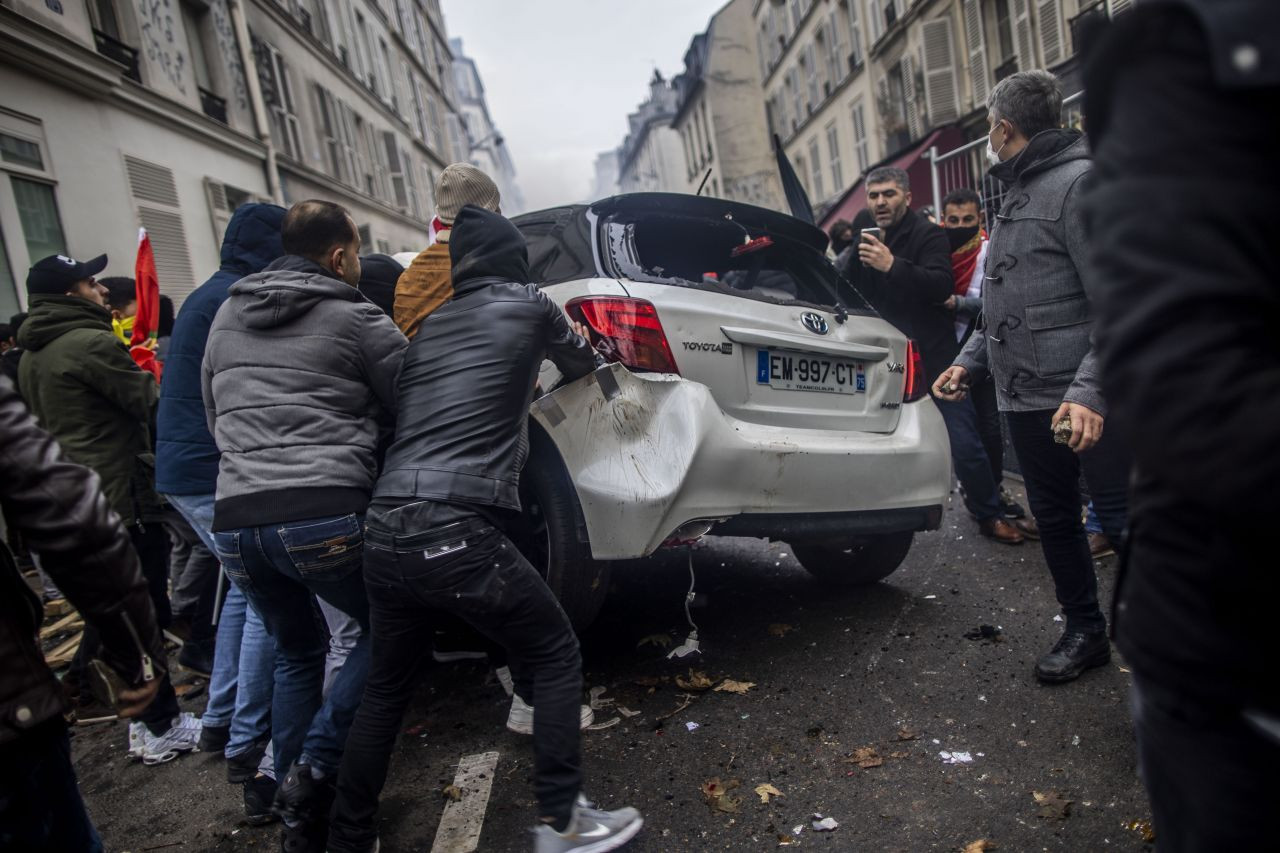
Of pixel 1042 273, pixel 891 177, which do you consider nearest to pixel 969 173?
pixel 891 177

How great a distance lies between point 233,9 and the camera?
14.1 meters

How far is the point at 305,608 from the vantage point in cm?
264

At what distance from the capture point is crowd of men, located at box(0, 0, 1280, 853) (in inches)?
34.9

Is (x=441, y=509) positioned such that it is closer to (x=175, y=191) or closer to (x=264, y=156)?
(x=175, y=191)

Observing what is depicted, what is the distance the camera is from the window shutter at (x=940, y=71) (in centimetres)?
1847

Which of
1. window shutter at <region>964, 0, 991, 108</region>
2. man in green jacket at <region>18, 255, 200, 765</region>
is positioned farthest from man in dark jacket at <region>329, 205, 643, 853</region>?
window shutter at <region>964, 0, 991, 108</region>

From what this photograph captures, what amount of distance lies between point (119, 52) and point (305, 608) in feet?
36.7

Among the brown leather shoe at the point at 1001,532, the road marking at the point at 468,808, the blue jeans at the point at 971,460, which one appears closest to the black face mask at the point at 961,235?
the blue jeans at the point at 971,460

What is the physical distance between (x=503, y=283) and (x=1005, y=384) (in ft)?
5.92

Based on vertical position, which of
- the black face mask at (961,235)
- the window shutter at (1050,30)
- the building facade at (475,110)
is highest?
the building facade at (475,110)

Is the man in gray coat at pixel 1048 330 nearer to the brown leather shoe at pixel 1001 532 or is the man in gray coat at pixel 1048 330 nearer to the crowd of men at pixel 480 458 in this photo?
the crowd of men at pixel 480 458

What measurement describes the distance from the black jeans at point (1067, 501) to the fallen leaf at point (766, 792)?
1270 millimetres

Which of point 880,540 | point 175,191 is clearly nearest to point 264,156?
point 175,191

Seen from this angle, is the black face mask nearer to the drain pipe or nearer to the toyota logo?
the toyota logo
